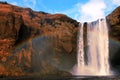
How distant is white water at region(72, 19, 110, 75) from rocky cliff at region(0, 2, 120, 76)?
229 cm

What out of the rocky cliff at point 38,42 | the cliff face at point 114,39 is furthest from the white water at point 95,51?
the rocky cliff at point 38,42

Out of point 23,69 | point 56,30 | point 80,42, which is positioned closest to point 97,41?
point 80,42

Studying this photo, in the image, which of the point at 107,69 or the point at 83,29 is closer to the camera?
the point at 107,69

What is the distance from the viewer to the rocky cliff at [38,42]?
114625 millimetres

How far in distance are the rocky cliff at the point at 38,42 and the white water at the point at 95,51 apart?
7.53 ft

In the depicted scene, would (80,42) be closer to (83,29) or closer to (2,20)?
(83,29)

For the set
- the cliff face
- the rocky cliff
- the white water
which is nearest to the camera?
the rocky cliff

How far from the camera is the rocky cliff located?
376 feet

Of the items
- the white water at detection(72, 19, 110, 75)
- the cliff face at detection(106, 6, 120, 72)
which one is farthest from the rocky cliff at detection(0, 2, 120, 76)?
the white water at detection(72, 19, 110, 75)

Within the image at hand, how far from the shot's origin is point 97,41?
126 m

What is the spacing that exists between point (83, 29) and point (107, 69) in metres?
19.3

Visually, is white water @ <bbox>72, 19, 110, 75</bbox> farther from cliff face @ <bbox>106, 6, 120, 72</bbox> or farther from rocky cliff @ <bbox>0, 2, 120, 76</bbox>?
rocky cliff @ <bbox>0, 2, 120, 76</bbox>

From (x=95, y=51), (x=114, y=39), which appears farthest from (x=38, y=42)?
(x=114, y=39)

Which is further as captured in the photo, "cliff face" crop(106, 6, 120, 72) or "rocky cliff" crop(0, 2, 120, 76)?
"cliff face" crop(106, 6, 120, 72)
